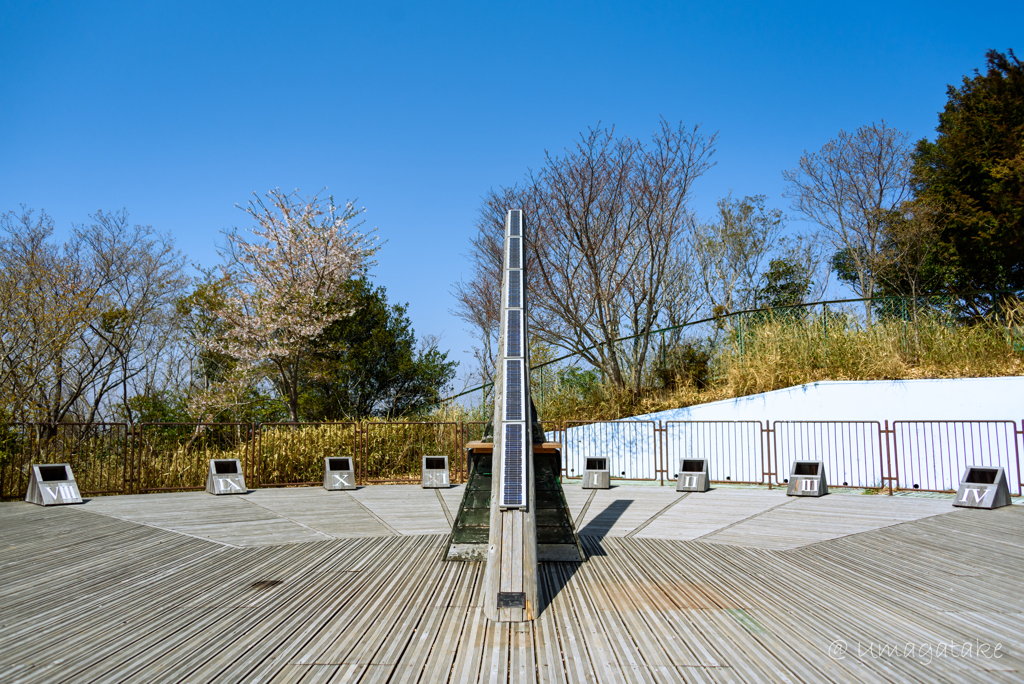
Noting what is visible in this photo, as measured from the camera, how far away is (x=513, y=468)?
6.06 m

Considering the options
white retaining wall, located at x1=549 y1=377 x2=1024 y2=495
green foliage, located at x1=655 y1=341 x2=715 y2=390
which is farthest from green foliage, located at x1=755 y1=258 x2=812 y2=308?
white retaining wall, located at x1=549 y1=377 x2=1024 y2=495

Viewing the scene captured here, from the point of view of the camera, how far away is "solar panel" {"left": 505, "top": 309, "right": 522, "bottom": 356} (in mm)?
7168

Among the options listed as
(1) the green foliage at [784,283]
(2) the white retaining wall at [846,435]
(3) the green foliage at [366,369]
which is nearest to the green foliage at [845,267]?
(1) the green foliage at [784,283]

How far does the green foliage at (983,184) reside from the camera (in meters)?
A: 18.6

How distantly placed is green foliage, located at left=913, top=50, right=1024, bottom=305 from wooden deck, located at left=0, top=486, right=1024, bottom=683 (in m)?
13.3

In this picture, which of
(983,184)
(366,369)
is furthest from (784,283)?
(366,369)

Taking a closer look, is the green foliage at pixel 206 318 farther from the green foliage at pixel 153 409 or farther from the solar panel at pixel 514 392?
the solar panel at pixel 514 392

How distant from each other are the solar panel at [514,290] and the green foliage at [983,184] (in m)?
17.7

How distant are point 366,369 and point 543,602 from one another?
16.9 meters

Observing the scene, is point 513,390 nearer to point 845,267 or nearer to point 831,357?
point 831,357

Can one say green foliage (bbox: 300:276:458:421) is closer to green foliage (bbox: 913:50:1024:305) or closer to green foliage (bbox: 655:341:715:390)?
green foliage (bbox: 655:341:715:390)

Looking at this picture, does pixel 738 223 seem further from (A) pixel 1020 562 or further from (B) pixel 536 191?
(A) pixel 1020 562

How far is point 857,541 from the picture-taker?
8.16 meters

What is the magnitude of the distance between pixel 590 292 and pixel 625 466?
529 cm
